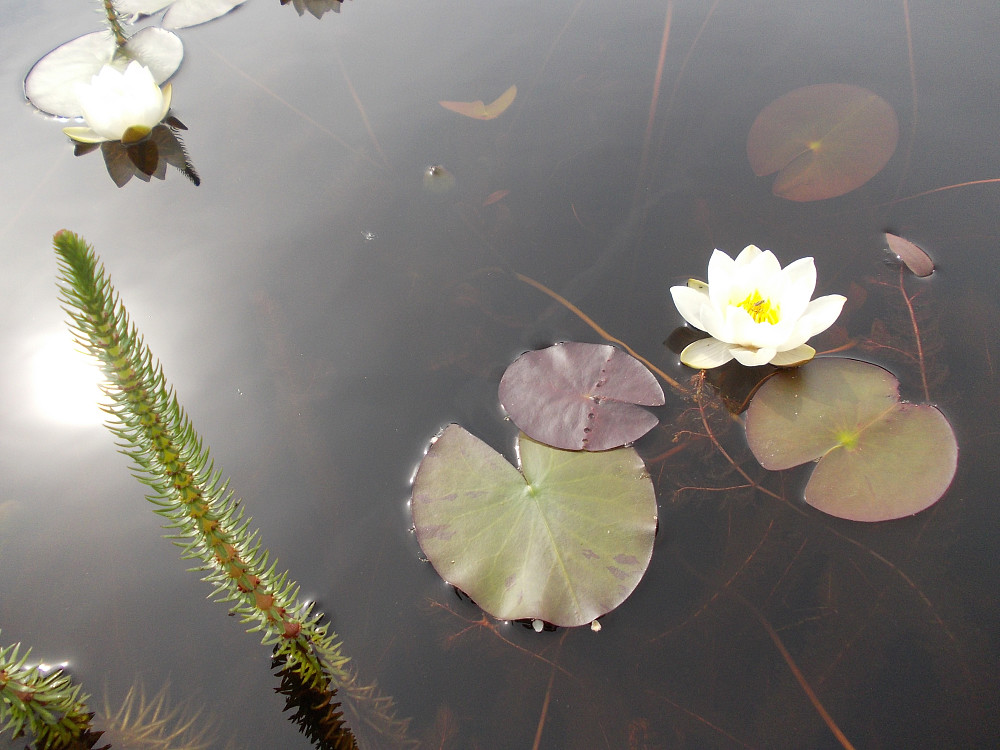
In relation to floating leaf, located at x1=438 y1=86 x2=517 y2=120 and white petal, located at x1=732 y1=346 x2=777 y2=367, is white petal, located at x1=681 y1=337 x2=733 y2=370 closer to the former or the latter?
white petal, located at x1=732 y1=346 x2=777 y2=367

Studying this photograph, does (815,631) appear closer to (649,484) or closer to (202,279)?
(649,484)

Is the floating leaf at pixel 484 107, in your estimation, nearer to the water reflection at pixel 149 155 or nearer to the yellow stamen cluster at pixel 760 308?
the water reflection at pixel 149 155

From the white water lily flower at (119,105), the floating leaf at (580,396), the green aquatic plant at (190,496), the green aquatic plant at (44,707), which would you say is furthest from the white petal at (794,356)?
the white water lily flower at (119,105)

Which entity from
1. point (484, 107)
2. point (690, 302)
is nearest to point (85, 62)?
point (484, 107)

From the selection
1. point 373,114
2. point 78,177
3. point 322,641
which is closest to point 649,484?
point 322,641

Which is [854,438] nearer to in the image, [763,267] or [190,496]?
[763,267]

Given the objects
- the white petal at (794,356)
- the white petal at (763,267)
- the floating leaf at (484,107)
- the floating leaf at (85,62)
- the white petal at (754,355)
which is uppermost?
the floating leaf at (85,62)
